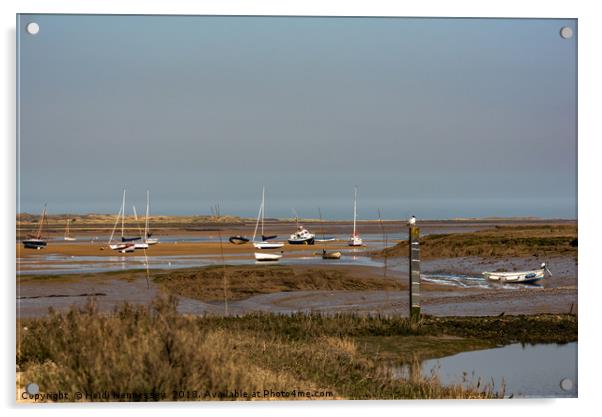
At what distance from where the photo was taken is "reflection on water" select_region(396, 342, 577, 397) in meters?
9.99

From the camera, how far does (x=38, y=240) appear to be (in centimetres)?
1031

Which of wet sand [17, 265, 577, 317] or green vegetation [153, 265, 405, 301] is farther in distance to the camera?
green vegetation [153, 265, 405, 301]

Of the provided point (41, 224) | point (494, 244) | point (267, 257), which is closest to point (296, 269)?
point (267, 257)

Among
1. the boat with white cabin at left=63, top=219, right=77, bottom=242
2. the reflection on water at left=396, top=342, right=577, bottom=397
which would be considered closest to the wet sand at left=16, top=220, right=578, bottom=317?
the boat with white cabin at left=63, top=219, right=77, bottom=242

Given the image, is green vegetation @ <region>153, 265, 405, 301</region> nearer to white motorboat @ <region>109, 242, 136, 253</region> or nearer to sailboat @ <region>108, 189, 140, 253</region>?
white motorboat @ <region>109, 242, 136, 253</region>

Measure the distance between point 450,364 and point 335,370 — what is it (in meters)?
1.89

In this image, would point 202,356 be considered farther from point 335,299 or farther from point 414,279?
point 335,299

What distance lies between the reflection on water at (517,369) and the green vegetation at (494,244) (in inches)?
60.0

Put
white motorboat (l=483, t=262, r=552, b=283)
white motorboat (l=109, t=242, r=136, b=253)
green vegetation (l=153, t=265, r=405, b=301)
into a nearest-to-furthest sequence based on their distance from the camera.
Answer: white motorboat (l=109, t=242, r=136, b=253), green vegetation (l=153, t=265, r=405, b=301), white motorboat (l=483, t=262, r=552, b=283)

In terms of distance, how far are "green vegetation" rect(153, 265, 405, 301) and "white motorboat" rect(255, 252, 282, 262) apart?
1.61ft

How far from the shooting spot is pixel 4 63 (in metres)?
9.65

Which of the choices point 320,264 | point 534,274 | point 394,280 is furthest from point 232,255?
point 534,274

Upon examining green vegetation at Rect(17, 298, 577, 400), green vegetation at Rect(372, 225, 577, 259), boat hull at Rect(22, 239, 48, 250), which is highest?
boat hull at Rect(22, 239, 48, 250)
